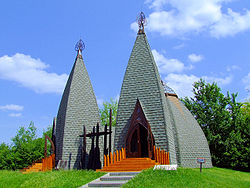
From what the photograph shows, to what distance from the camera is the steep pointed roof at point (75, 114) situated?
1578 centimetres

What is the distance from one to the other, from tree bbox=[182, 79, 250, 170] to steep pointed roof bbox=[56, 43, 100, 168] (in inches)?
509

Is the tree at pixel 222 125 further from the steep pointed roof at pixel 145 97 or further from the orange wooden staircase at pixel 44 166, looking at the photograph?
the orange wooden staircase at pixel 44 166

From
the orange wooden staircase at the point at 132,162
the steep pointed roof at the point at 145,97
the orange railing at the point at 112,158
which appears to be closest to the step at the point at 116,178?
the orange wooden staircase at the point at 132,162

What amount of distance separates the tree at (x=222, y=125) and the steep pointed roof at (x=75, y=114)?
12.9 metres

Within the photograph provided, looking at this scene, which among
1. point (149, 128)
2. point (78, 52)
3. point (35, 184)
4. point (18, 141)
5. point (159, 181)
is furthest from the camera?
point (18, 141)

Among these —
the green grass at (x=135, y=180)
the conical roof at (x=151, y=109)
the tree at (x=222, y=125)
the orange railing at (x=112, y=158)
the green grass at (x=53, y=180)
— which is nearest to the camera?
the green grass at (x=135, y=180)

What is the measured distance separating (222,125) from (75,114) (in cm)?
1507

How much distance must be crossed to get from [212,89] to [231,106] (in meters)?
2.52

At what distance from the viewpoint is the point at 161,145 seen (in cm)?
1318

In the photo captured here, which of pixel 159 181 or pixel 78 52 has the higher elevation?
pixel 78 52

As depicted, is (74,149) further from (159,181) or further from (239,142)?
(239,142)

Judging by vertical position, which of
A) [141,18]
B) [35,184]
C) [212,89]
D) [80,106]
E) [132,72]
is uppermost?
[141,18]

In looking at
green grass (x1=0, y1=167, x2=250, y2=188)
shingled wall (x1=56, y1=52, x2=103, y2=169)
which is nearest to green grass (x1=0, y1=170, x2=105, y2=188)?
green grass (x1=0, y1=167, x2=250, y2=188)

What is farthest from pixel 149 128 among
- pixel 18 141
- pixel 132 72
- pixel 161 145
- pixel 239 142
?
pixel 18 141
